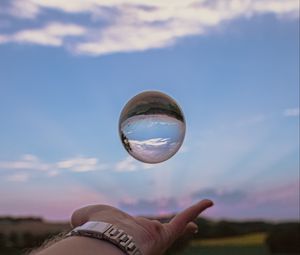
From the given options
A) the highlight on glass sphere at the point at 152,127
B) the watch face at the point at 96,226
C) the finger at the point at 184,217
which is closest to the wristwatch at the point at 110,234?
the watch face at the point at 96,226

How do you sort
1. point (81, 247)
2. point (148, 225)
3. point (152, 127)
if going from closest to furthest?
1. point (81, 247)
2. point (148, 225)
3. point (152, 127)

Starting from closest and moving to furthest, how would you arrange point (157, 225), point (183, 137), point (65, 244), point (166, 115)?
point (65, 244) → point (157, 225) → point (166, 115) → point (183, 137)

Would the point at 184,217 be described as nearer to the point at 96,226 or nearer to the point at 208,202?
the point at 208,202

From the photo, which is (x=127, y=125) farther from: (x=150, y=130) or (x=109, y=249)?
(x=109, y=249)

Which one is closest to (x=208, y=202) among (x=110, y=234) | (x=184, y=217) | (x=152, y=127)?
(x=184, y=217)

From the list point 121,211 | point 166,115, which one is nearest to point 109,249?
point 121,211

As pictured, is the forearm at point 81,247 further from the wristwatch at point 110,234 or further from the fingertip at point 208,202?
the fingertip at point 208,202
